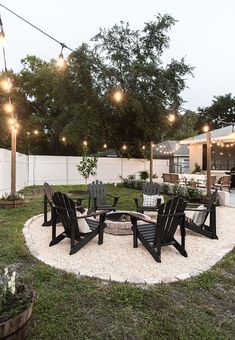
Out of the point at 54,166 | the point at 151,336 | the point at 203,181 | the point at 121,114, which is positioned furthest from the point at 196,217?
the point at 54,166

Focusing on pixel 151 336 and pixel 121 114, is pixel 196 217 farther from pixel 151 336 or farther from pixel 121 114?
pixel 121 114

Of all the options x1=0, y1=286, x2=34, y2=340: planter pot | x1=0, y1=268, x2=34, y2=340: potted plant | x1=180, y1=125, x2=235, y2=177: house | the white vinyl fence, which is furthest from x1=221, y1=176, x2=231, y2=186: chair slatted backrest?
x1=0, y1=286, x2=34, y2=340: planter pot

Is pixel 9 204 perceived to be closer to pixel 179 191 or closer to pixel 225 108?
pixel 179 191

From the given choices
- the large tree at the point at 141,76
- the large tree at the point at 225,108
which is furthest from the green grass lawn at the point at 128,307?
the large tree at the point at 225,108

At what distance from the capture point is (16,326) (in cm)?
192

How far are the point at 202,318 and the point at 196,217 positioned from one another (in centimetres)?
318

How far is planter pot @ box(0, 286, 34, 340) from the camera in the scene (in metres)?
1.84

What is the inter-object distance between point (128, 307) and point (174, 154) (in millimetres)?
22585

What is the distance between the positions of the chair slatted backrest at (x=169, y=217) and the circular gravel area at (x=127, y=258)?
0.32 meters

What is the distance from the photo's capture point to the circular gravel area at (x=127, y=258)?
351 centimetres

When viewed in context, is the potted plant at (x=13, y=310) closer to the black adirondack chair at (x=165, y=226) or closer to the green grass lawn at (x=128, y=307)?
the green grass lawn at (x=128, y=307)

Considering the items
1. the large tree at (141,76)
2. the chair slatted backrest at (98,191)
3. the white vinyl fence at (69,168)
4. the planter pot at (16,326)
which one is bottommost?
the planter pot at (16,326)

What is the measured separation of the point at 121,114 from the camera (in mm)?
15852

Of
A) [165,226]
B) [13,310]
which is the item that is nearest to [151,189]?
[165,226]
